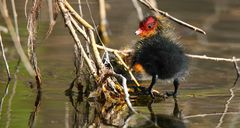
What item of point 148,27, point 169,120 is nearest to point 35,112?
point 169,120

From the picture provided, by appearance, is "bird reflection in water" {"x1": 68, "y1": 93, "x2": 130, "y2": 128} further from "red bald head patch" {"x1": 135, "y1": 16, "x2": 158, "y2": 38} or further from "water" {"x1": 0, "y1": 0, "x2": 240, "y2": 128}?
"red bald head patch" {"x1": 135, "y1": 16, "x2": 158, "y2": 38}

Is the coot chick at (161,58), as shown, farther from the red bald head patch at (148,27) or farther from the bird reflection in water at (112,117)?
the bird reflection in water at (112,117)

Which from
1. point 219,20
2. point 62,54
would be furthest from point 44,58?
point 219,20

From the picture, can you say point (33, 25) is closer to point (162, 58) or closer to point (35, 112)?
point (35, 112)

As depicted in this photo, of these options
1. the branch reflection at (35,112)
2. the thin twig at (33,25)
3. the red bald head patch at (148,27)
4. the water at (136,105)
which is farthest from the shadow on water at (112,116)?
the red bald head patch at (148,27)

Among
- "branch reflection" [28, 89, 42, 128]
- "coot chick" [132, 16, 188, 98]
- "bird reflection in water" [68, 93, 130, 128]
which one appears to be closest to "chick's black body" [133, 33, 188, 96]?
"coot chick" [132, 16, 188, 98]

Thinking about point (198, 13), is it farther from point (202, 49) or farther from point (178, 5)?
point (202, 49)

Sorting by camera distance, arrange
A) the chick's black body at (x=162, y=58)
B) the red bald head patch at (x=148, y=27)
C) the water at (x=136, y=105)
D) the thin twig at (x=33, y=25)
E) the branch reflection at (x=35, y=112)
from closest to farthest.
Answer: the branch reflection at (x=35, y=112)
the water at (x=136, y=105)
the thin twig at (x=33, y=25)
the chick's black body at (x=162, y=58)
the red bald head patch at (x=148, y=27)
